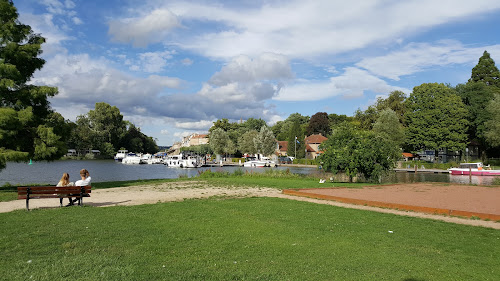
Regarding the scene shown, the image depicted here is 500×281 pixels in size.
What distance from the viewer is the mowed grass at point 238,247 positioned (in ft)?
17.7

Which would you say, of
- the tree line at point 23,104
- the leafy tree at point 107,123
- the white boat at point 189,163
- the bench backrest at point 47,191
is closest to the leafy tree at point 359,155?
the tree line at point 23,104

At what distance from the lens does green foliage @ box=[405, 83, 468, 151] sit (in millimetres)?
62906

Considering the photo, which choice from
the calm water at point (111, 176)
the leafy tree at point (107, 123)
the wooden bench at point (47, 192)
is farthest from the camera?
the leafy tree at point (107, 123)

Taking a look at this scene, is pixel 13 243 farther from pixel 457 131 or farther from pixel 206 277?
pixel 457 131

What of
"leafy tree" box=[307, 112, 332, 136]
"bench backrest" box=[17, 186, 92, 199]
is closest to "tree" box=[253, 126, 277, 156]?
"leafy tree" box=[307, 112, 332, 136]

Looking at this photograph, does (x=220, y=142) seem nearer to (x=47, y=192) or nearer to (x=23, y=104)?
(x=23, y=104)

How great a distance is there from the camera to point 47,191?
1172 cm

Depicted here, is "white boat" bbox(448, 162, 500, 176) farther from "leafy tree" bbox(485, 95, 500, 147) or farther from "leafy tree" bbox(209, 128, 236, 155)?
"leafy tree" bbox(209, 128, 236, 155)

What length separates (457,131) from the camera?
6388 cm

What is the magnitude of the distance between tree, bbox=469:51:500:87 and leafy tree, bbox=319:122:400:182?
193 feet

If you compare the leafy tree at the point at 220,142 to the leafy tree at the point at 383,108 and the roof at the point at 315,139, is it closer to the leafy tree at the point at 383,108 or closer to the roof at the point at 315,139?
the roof at the point at 315,139

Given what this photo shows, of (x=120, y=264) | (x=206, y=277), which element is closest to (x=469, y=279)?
(x=206, y=277)

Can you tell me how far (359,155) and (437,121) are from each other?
4475cm

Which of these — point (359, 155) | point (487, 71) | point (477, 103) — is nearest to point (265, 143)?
point (477, 103)
